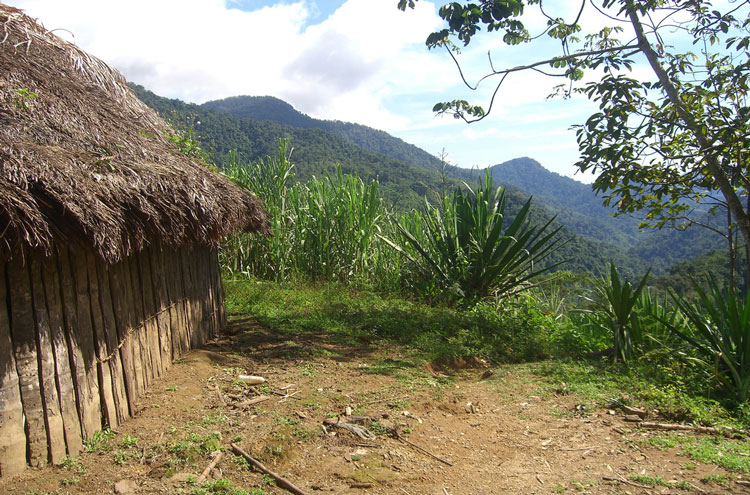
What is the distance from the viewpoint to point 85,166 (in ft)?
8.61

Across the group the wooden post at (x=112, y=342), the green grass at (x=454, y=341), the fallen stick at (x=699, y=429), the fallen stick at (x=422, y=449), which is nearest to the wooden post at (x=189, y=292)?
the green grass at (x=454, y=341)

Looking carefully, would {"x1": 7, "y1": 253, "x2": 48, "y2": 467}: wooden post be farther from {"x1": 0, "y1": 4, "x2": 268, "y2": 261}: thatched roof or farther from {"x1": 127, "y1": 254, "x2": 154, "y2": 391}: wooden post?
{"x1": 127, "y1": 254, "x2": 154, "y2": 391}: wooden post

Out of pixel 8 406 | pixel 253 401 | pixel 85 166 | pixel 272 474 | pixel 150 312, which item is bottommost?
pixel 272 474

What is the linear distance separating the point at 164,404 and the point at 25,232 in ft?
4.71

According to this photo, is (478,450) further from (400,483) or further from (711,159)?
(711,159)

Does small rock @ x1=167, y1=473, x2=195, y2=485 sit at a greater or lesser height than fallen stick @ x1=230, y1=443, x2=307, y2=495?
greater

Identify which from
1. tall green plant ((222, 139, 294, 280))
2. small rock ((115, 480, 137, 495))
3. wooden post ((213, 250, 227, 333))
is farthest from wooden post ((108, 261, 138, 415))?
tall green plant ((222, 139, 294, 280))

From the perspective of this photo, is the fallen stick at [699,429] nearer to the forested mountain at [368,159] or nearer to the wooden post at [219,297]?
the wooden post at [219,297]

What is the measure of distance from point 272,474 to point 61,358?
114 cm

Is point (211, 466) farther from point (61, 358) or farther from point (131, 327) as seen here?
point (131, 327)

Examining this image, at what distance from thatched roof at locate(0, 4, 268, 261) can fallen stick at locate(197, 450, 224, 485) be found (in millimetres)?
1093

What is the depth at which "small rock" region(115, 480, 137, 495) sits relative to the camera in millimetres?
2273

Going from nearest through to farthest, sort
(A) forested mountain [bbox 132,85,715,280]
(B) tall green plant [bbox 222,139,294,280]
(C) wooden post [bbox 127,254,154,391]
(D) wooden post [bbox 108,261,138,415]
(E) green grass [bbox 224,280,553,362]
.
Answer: (D) wooden post [bbox 108,261,138,415] → (C) wooden post [bbox 127,254,154,391] → (E) green grass [bbox 224,280,553,362] → (B) tall green plant [bbox 222,139,294,280] → (A) forested mountain [bbox 132,85,715,280]

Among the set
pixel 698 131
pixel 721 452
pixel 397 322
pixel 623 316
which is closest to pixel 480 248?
pixel 397 322
